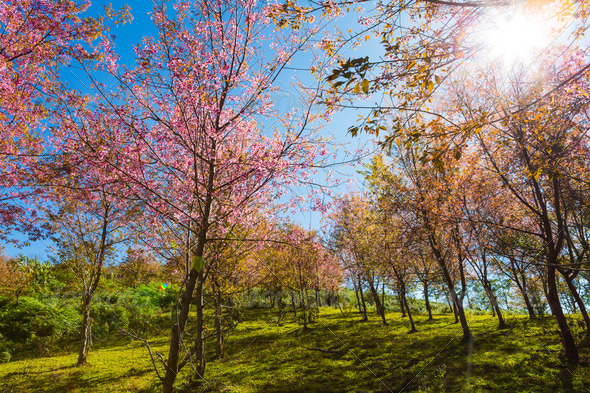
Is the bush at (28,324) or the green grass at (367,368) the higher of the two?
the bush at (28,324)

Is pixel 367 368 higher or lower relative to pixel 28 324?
lower

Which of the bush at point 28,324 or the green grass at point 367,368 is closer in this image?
the green grass at point 367,368

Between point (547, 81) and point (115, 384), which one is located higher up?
point (547, 81)

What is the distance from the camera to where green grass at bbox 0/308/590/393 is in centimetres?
769

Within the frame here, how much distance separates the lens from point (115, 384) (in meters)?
9.40

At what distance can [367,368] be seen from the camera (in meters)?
9.41

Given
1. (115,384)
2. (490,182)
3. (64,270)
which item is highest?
(490,182)

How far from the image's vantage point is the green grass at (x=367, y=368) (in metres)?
7.69

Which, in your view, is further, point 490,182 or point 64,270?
point 64,270

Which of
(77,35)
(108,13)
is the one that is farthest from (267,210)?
(77,35)

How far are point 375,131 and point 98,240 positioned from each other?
14586 millimetres

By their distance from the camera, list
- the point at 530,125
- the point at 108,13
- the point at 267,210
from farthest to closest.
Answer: the point at 530,125, the point at 267,210, the point at 108,13

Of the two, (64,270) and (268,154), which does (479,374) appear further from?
(64,270)

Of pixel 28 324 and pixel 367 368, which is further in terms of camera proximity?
pixel 28 324
